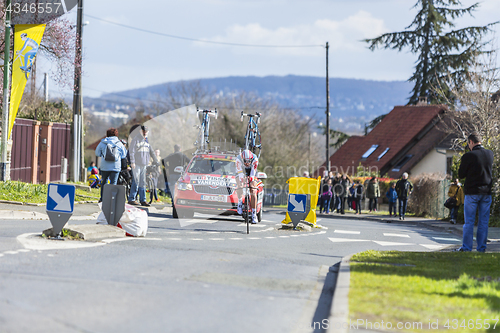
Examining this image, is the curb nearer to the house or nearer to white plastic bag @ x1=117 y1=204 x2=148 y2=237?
white plastic bag @ x1=117 y1=204 x2=148 y2=237

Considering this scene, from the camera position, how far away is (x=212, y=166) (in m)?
16.6

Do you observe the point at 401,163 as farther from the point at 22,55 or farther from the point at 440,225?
the point at 22,55

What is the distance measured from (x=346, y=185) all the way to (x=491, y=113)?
8218mm

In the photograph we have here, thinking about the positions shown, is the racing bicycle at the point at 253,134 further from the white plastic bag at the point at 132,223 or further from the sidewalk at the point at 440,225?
the white plastic bag at the point at 132,223

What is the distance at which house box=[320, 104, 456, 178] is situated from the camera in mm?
43469

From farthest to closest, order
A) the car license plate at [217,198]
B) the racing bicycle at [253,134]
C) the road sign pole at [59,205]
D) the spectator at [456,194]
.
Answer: the spectator at [456,194], the racing bicycle at [253,134], the car license plate at [217,198], the road sign pole at [59,205]

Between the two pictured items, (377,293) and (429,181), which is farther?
(429,181)

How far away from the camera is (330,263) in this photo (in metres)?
10.1

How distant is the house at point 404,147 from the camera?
1711 inches

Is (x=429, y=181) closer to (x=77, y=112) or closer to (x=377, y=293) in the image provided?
(x=77, y=112)

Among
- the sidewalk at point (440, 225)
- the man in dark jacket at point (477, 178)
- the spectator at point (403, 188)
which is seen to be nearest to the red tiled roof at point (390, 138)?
the sidewalk at point (440, 225)

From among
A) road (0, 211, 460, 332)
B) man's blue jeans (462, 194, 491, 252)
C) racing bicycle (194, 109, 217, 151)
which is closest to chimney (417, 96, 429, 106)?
racing bicycle (194, 109, 217, 151)

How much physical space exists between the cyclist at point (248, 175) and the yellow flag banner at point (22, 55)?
650 cm

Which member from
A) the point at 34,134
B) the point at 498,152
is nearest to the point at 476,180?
the point at 498,152
